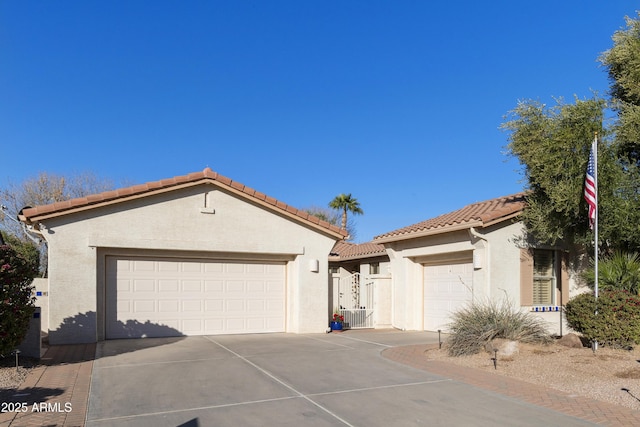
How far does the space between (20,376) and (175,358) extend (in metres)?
2.85

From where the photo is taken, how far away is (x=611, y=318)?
1098 cm

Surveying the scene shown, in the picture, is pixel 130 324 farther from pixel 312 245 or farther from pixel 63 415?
pixel 63 415

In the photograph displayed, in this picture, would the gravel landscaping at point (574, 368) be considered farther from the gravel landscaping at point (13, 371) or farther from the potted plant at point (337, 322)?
the gravel landscaping at point (13, 371)

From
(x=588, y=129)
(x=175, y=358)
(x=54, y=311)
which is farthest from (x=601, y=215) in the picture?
(x=54, y=311)

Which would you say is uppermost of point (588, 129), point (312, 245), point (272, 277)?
point (588, 129)

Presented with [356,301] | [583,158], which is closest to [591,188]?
[583,158]

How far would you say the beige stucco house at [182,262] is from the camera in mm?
12781

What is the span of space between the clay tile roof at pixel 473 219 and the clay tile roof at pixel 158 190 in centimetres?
223

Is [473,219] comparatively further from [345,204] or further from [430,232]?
[345,204]

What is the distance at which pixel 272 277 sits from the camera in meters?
15.7

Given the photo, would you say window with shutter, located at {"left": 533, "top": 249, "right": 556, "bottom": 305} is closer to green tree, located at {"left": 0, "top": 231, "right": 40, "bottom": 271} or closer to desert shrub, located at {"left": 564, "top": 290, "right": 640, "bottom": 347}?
desert shrub, located at {"left": 564, "top": 290, "right": 640, "bottom": 347}

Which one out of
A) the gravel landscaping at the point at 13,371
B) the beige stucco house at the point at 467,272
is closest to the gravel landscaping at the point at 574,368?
the beige stucco house at the point at 467,272

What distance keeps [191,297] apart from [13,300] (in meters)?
5.38

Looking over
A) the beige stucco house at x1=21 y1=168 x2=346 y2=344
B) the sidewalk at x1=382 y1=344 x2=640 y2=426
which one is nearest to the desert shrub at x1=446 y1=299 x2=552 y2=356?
the sidewalk at x1=382 y1=344 x2=640 y2=426
